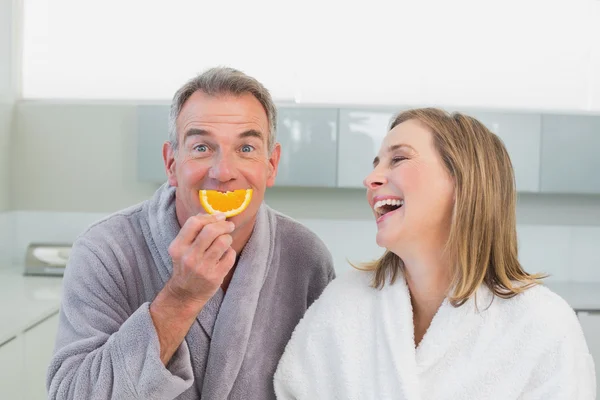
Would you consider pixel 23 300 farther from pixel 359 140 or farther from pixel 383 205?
pixel 383 205

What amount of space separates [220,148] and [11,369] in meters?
1.44

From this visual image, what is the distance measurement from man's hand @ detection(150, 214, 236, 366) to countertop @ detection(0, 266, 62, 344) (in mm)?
1190

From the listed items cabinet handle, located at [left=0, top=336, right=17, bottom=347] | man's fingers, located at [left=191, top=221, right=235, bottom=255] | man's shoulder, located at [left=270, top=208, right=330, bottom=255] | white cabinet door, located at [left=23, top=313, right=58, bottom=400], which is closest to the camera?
man's fingers, located at [left=191, top=221, right=235, bottom=255]

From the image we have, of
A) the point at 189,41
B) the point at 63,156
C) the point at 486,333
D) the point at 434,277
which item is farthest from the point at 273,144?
the point at 63,156

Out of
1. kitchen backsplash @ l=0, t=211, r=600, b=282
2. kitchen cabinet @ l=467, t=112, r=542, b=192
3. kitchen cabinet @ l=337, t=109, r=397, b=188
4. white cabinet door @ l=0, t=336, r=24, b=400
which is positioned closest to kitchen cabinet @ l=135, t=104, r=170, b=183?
kitchen backsplash @ l=0, t=211, r=600, b=282

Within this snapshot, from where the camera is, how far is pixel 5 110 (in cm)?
337

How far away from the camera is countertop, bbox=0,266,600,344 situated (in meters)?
2.37

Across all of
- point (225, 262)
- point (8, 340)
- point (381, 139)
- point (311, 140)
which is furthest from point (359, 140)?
point (225, 262)

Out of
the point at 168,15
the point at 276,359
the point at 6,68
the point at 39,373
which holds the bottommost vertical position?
the point at 39,373

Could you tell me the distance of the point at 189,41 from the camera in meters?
3.44

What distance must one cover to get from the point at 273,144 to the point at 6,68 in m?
2.34

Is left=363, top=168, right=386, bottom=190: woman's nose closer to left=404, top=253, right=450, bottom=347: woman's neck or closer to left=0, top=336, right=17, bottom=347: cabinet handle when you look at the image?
left=404, top=253, right=450, bottom=347: woman's neck

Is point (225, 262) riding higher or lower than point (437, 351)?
higher

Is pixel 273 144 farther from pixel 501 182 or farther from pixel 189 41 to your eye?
pixel 189 41
